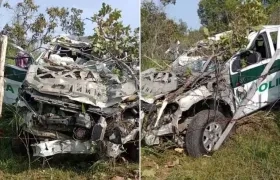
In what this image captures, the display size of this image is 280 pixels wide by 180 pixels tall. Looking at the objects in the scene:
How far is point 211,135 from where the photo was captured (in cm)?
440

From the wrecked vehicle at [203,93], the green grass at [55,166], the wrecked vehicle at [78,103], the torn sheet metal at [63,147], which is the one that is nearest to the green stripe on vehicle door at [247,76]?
the wrecked vehicle at [203,93]

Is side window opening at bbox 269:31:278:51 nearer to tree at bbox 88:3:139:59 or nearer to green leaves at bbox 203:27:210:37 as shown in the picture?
green leaves at bbox 203:27:210:37

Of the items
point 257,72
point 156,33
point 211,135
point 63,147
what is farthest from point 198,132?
point 63,147

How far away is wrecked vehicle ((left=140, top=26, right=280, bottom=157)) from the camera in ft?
13.4

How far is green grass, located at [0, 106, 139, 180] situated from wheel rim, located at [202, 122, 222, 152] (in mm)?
740

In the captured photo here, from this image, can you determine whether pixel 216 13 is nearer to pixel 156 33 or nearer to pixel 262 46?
pixel 156 33

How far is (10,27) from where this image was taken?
183 inches

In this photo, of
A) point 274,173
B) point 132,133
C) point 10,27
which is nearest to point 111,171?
point 132,133

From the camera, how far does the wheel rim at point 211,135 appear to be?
4332 mm

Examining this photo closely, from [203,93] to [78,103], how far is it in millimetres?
1213

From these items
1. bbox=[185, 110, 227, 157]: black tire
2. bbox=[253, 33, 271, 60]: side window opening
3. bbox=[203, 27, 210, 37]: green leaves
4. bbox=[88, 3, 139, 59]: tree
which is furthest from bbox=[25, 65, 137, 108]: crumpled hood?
bbox=[253, 33, 271, 60]: side window opening

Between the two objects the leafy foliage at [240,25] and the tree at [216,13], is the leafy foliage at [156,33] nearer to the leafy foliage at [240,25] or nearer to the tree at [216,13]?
the tree at [216,13]

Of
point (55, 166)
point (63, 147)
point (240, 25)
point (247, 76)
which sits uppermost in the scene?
point (240, 25)

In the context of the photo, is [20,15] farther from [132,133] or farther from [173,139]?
[173,139]
